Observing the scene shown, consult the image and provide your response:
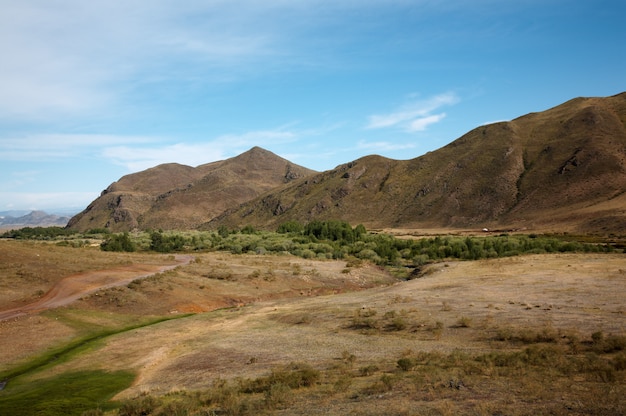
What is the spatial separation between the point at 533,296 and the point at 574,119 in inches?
6641

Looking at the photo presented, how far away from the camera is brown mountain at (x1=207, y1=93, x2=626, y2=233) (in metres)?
131

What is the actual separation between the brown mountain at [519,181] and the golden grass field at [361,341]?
288ft

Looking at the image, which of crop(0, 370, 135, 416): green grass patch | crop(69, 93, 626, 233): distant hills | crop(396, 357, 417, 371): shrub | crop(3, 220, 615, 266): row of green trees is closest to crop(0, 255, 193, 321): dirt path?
crop(0, 370, 135, 416): green grass patch

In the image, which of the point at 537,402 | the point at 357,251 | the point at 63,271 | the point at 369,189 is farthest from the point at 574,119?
the point at 537,402

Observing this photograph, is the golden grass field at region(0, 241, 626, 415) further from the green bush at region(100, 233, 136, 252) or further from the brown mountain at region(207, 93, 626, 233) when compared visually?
the brown mountain at region(207, 93, 626, 233)

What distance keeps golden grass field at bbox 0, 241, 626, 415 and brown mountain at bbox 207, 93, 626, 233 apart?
3455 inches

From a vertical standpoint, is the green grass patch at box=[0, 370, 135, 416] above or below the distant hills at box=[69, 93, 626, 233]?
below

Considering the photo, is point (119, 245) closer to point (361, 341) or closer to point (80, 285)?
point (80, 285)

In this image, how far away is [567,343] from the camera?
18.4m

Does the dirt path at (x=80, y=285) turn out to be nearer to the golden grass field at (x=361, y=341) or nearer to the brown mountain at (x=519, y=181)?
the golden grass field at (x=361, y=341)

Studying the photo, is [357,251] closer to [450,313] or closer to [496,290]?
[496,290]

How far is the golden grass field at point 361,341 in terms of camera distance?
13984 mm

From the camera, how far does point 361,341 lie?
78.3 ft

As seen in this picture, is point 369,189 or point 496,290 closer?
point 496,290
